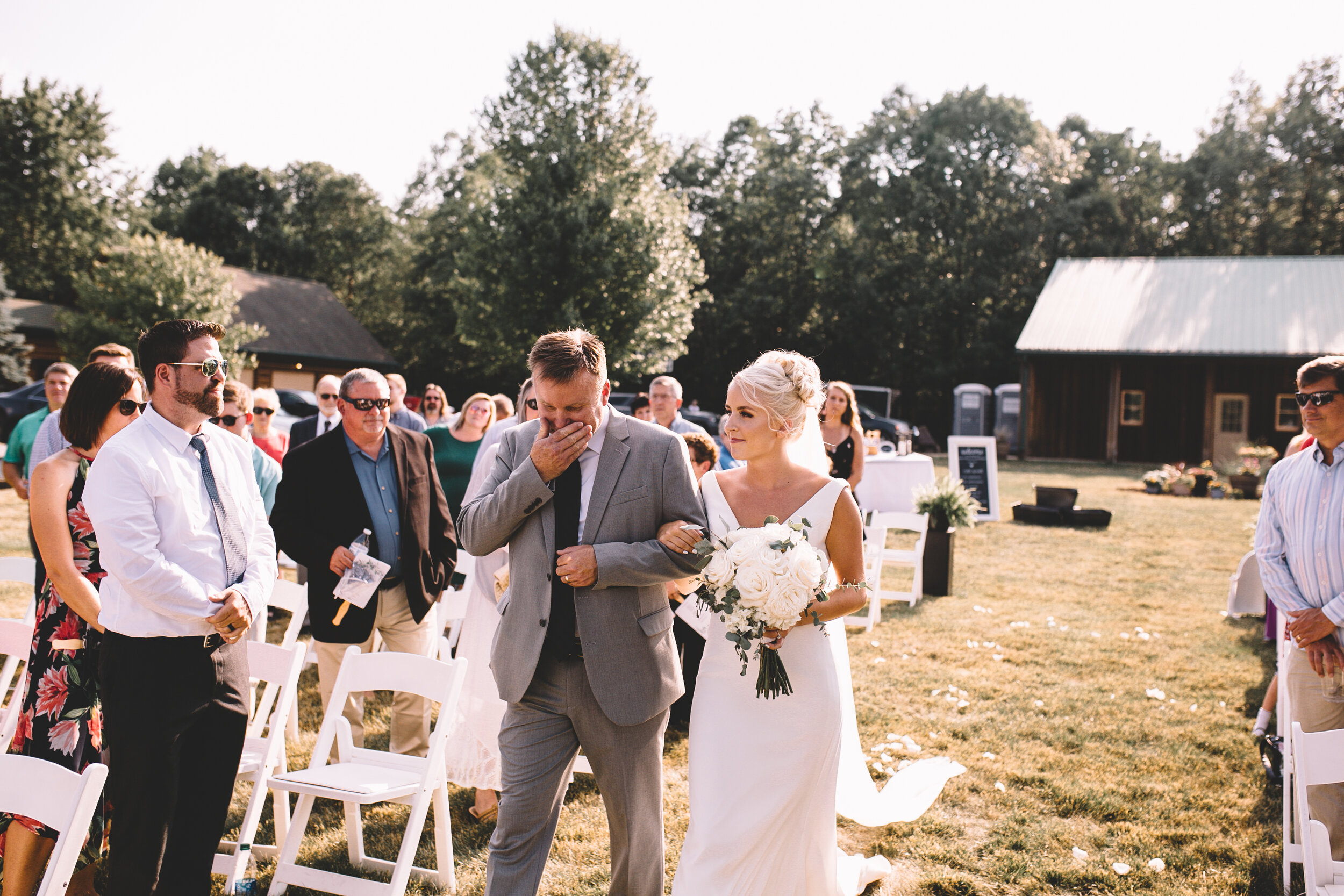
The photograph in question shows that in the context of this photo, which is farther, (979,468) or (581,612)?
(979,468)

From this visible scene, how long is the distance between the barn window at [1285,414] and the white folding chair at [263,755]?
98.0ft

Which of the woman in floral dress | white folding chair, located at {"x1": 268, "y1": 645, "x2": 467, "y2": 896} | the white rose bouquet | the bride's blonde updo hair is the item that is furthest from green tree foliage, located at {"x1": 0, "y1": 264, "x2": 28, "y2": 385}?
the white rose bouquet

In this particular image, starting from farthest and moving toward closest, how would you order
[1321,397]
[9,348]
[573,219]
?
[9,348] < [573,219] < [1321,397]

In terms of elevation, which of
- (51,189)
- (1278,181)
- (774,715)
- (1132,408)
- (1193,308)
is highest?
(1278,181)

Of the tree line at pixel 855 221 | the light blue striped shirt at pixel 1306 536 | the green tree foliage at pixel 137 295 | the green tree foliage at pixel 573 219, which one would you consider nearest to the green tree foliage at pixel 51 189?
the tree line at pixel 855 221

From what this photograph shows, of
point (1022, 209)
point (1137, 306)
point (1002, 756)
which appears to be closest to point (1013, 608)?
point (1002, 756)

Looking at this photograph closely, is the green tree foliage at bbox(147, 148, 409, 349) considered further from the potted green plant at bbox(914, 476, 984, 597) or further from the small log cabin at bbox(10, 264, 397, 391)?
the potted green plant at bbox(914, 476, 984, 597)

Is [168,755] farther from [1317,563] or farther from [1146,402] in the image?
[1146,402]

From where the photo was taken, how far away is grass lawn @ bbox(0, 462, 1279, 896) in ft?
13.3

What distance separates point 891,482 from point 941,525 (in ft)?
14.2

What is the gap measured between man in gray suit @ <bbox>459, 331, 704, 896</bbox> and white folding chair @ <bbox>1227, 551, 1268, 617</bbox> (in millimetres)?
6988

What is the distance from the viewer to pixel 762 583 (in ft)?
9.21

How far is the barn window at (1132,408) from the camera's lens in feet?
92.3

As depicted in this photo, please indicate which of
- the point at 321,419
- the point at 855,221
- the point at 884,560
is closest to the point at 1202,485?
the point at 884,560
